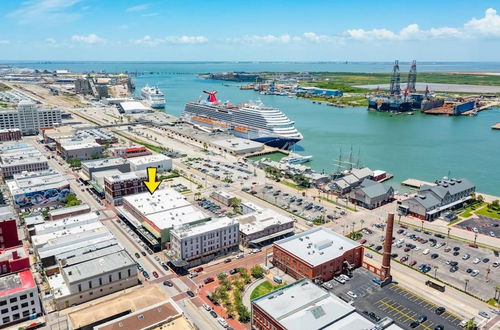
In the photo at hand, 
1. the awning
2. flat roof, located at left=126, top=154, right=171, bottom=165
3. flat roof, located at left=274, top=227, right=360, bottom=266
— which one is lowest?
the awning

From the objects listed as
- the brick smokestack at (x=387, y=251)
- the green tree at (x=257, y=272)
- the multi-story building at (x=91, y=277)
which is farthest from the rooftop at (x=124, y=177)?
the brick smokestack at (x=387, y=251)

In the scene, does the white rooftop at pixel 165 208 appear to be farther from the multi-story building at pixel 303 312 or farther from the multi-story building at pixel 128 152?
the multi-story building at pixel 128 152

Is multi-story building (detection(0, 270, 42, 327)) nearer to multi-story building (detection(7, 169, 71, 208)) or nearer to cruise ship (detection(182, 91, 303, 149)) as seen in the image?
multi-story building (detection(7, 169, 71, 208))

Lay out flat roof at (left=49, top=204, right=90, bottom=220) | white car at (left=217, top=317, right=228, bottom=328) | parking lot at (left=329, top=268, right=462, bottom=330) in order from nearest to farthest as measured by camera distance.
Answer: white car at (left=217, top=317, right=228, bottom=328) < parking lot at (left=329, top=268, right=462, bottom=330) < flat roof at (left=49, top=204, right=90, bottom=220)

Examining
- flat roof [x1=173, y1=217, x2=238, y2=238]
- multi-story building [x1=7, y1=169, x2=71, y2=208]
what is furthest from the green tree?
multi-story building [x1=7, y1=169, x2=71, y2=208]

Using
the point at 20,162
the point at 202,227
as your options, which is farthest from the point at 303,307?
the point at 20,162
